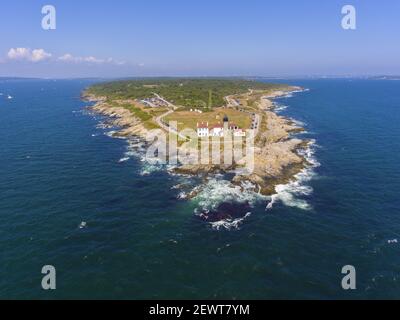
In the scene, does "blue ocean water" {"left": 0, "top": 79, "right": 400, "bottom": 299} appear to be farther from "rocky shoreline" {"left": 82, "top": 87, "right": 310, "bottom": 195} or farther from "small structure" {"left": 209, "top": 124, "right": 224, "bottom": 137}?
"small structure" {"left": 209, "top": 124, "right": 224, "bottom": 137}

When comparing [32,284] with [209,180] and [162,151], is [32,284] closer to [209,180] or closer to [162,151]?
[209,180]

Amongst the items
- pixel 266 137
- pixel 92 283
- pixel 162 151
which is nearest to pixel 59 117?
pixel 162 151

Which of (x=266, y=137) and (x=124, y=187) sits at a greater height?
(x=266, y=137)

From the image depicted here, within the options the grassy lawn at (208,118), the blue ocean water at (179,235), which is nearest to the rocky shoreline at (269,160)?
the blue ocean water at (179,235)

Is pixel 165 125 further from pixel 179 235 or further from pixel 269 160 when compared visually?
pixel 179 235

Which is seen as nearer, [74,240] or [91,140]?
[74,240]

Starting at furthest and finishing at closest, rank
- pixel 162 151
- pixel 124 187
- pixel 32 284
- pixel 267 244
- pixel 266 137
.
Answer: pixel 266 137 < pixel 162 151 < pixel 124 187 < pixel 267 244 < pixel 32 284

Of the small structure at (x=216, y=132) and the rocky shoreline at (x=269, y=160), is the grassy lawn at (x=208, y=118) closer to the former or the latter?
the rocky shoreline at (x=269, y=160)
